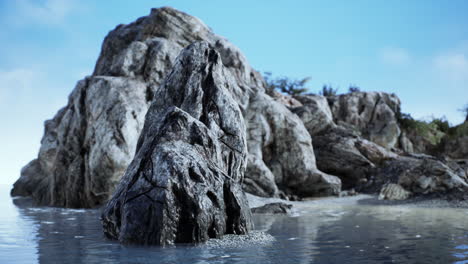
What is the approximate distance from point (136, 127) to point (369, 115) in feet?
69.9

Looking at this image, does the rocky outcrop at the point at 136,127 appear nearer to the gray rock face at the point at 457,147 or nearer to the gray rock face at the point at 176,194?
the gray rock face at the point at 176,194

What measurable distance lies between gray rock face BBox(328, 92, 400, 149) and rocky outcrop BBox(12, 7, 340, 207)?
961 centimetres

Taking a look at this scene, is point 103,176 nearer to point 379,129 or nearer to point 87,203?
point 87,203

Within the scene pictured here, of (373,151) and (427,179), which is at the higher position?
(373,151)

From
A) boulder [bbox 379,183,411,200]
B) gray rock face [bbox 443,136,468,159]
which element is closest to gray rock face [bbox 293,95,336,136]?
boulder [bbox 379,183,411,200]

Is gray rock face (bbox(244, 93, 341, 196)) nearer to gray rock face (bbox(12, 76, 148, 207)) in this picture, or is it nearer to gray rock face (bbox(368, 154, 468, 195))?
gray rock face (bbox(368, 154, 468, 195))

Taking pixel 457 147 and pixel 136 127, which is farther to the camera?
pixel 457 147

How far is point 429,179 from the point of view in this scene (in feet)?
61.6

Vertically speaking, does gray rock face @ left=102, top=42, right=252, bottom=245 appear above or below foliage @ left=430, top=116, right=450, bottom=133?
below

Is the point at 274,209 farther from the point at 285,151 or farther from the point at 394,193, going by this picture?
the point at 285,151

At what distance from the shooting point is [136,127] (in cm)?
1781

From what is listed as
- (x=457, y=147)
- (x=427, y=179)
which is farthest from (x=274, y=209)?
(x=457, y=147)

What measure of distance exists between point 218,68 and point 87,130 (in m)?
10.3

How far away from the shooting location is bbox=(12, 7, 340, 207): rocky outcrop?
17.5m
